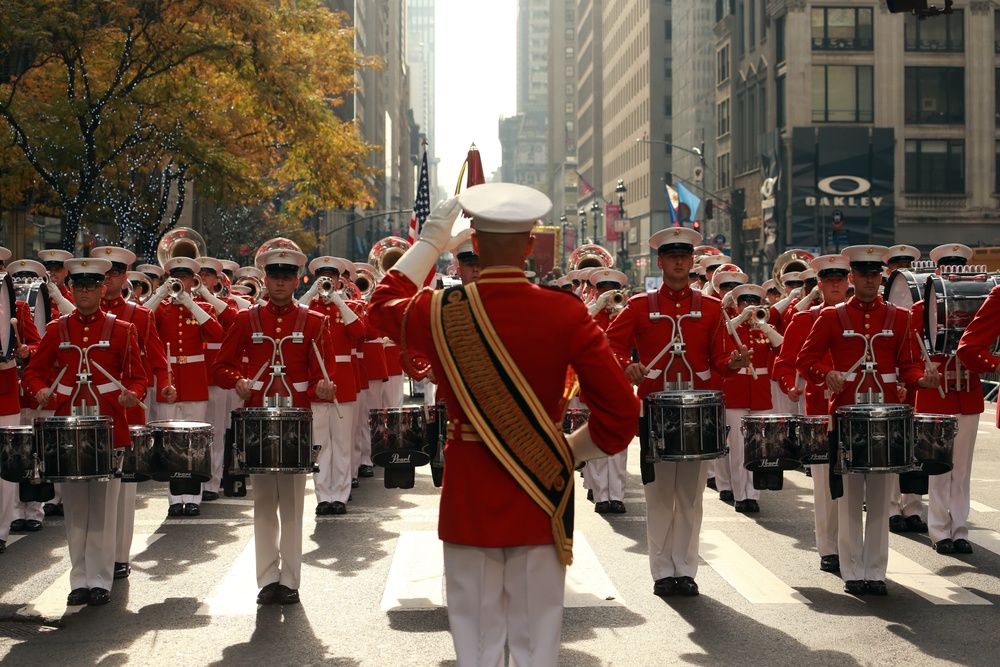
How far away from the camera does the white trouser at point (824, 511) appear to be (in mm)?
9844

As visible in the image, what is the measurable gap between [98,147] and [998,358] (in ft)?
69.0

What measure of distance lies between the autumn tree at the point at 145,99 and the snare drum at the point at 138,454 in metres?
16.2

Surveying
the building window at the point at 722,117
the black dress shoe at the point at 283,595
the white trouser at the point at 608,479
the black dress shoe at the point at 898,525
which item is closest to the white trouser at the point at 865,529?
the black dress shoe at the point at 898,525

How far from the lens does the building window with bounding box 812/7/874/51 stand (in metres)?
63.2

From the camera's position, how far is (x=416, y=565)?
1045 cm

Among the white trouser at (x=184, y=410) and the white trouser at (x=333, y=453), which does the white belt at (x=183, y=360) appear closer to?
the white trouser at (x=184, y=410)

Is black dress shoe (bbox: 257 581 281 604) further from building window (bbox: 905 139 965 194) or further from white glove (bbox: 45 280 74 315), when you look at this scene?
building window (bbox: 905 139 965 194)

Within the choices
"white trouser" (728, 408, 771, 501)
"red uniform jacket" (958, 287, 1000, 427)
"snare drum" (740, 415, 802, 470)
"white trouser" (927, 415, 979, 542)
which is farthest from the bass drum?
"white trouser" (728, 408, 771, 501)

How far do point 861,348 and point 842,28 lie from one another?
5751 cm

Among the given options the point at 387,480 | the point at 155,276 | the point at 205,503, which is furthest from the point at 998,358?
the point at 155,276

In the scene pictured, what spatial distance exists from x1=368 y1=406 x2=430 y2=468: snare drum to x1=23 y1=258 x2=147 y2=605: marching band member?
1.65 metres

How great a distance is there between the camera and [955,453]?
1095 cm

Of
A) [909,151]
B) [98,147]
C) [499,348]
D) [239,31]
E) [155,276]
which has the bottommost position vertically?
[499,348]

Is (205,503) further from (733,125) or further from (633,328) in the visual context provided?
(733,125)
